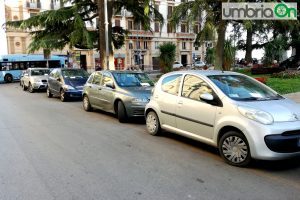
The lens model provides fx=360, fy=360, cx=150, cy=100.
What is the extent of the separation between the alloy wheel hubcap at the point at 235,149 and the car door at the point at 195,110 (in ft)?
1.42

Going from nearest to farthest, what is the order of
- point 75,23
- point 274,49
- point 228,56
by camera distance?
1. point 75,23
2. point 228,56
3. point 274,49

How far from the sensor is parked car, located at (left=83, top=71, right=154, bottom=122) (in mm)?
9685

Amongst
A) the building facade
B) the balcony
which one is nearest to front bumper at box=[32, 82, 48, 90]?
the building facade

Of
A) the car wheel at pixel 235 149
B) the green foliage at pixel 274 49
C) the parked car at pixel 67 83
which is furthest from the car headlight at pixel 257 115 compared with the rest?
the green foliage at pixel 274 49

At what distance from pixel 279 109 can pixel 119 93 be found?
17.5 ft

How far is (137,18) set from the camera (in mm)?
22188

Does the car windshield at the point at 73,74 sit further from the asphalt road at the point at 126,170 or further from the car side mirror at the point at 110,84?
the asphalt road at the point at 126,170

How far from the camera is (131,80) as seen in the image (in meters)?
11.0

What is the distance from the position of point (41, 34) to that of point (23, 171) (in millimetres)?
17285

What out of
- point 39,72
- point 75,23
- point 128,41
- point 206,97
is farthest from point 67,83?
point 128,41

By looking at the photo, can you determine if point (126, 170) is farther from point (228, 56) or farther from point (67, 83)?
point (228, 56)

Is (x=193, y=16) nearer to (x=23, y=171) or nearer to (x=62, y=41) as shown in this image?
(x=62, y=41)

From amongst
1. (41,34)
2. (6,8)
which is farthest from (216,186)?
(6,8)

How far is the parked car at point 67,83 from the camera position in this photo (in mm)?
15758
